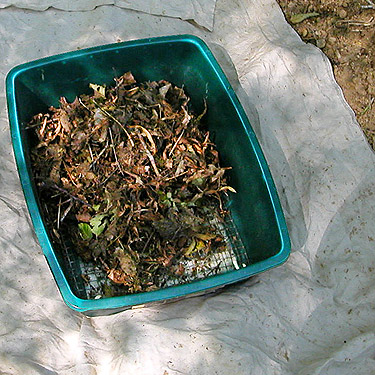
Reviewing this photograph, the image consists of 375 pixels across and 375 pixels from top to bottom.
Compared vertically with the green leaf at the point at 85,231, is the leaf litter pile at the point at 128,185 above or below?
above

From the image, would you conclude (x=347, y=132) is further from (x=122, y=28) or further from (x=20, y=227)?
(x=20, y=227)

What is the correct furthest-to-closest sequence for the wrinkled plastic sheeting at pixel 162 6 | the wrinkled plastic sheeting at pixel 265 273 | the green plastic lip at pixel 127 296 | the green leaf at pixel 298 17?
the green leaf at pixel 298 17, the wrinkled plastic sheeting at pixel 162 6, the wrinkled plastic sheeting at pixel 265 273, the green plastic lip at pixel 127 296

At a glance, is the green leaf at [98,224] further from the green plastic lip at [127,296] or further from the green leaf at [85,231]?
the green plastic lip at [127,296]

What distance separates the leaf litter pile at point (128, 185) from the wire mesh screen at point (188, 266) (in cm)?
1

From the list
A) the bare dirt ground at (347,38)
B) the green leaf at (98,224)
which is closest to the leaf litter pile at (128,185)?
the green leaf at (98,224)

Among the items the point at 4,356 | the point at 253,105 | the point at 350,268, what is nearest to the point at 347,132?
the point at 253,105

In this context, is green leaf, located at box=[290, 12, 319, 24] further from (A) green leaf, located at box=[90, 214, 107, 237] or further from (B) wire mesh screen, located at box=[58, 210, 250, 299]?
(A) green leaf, located at box=[90, 214, 107, 237]

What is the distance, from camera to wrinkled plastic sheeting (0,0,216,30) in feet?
7.11

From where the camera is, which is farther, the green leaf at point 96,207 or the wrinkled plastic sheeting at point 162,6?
the wrinkled plastic sheeting at point 162,6

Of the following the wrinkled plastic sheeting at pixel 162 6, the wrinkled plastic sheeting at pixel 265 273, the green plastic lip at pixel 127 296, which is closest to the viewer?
the green plastic lip at pixel 127 296

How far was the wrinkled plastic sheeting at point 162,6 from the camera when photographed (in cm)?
217

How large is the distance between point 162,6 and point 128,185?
0.84 m

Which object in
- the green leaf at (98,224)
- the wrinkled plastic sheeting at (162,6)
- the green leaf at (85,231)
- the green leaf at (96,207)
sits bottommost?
the green leaf at (85,231)

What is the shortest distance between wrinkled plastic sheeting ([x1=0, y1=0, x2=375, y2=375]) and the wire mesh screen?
8 cm
